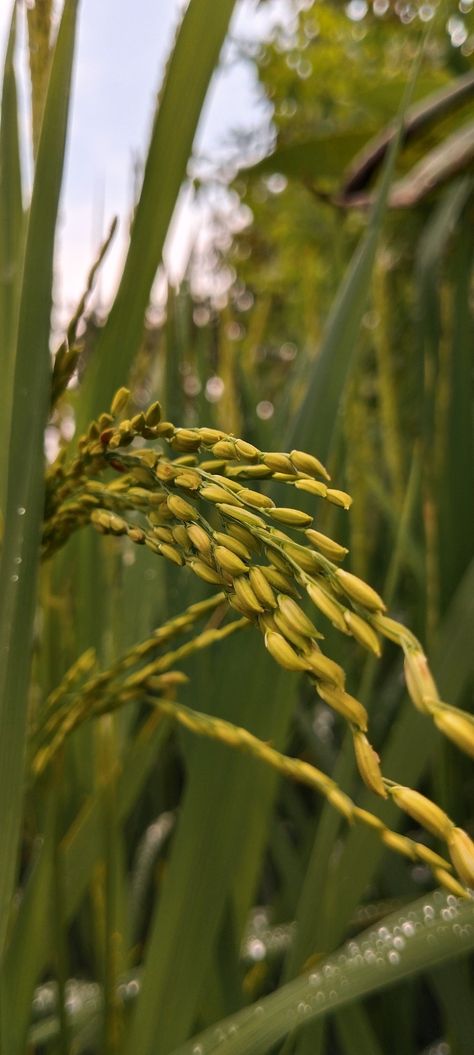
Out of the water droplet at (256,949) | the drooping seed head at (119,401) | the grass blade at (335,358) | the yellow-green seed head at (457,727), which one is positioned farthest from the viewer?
the water droplet at (256,949)

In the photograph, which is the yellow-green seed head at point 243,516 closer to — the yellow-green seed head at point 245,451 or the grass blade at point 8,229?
the yellow-green seed head at point 245,451

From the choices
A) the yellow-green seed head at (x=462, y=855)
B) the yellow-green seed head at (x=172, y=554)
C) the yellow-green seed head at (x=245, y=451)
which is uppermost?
the yellow-green seed head at (x=245, y=451)

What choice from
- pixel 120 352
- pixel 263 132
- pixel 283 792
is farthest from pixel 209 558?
pixel 263 132

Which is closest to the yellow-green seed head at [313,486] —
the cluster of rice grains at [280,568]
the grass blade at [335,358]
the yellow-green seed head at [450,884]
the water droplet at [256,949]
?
the cluster of rice grains at [280,568]

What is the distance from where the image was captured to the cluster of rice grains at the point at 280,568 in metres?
0.22

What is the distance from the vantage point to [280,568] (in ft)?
0.80

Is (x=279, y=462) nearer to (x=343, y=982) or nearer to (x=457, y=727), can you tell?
(x=457, y=727)

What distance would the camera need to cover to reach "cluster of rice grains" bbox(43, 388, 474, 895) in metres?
0.22

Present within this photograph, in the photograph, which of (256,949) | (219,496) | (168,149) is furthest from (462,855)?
(256,949)

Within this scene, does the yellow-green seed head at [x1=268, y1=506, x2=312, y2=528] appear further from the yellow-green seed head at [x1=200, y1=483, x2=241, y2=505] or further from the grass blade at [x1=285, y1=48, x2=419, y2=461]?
the grass blade at [x1=285, y1=48, x2=419, y2=461]

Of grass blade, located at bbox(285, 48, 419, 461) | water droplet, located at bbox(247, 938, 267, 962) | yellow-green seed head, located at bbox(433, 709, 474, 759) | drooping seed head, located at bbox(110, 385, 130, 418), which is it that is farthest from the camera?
water droplet, located at bbox(247, 938, 267, 962)

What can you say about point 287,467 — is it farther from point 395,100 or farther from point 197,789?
point 395,100

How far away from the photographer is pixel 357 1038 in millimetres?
473

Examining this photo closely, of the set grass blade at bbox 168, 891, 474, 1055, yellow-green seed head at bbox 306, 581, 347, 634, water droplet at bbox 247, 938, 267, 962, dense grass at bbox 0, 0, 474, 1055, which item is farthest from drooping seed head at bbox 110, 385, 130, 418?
water droplet at bbox 247, 938, 267, 962
